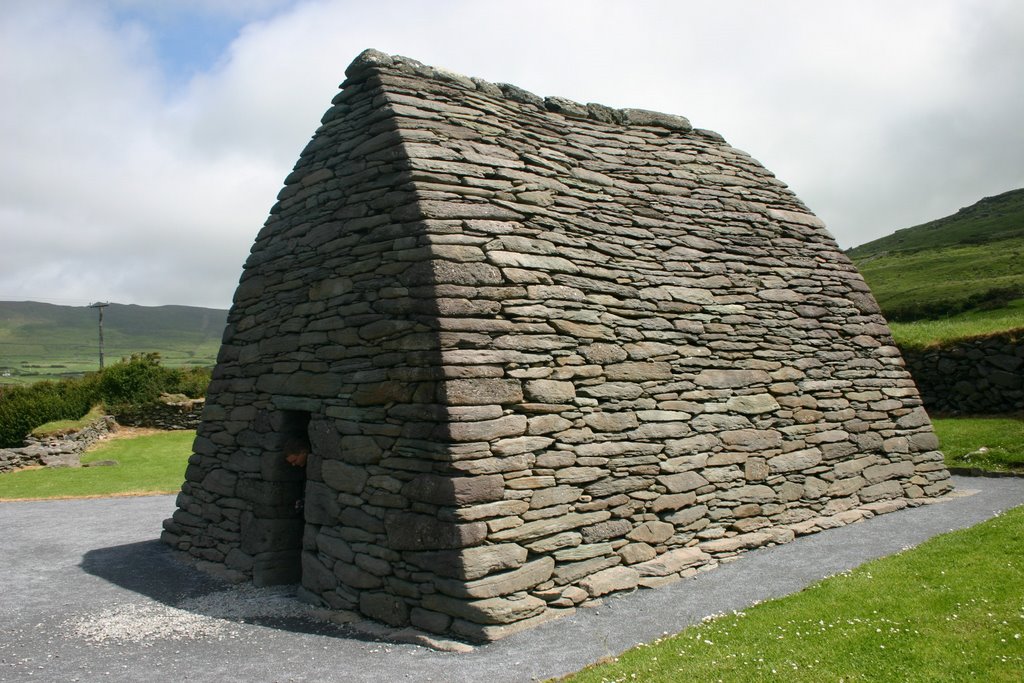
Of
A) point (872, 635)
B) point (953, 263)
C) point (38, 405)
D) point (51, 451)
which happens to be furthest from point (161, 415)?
point (953, 263)

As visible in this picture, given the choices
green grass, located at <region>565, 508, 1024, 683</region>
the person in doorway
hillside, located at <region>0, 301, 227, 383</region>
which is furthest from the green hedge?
hillside, located at <region>0, 301, 227, 383</region>

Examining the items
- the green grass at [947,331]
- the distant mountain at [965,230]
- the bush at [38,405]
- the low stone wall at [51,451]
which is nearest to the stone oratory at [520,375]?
the green grass at [947,331]

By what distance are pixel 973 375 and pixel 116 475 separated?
21915 mm

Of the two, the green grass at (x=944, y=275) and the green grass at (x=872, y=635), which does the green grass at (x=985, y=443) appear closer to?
the green grass at (x=872, y=635)

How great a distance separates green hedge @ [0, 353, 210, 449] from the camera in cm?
2533

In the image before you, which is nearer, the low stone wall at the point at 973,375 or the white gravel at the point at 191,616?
the white gravel at the point at 191,616

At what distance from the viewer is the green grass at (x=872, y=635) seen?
5180mm

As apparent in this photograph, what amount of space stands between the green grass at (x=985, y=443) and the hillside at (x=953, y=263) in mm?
14363

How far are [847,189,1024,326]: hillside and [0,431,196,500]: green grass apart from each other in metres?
29.5

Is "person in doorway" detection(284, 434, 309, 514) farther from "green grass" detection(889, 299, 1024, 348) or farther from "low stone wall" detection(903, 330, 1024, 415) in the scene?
"green grass" detection(889, 299, 1024, 348)

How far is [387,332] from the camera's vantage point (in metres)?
7.38

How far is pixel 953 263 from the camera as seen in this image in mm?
49312

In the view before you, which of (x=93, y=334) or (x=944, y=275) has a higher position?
(x=93, y=334)

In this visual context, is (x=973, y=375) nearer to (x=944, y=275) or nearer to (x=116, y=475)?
(x=116, y=475)
